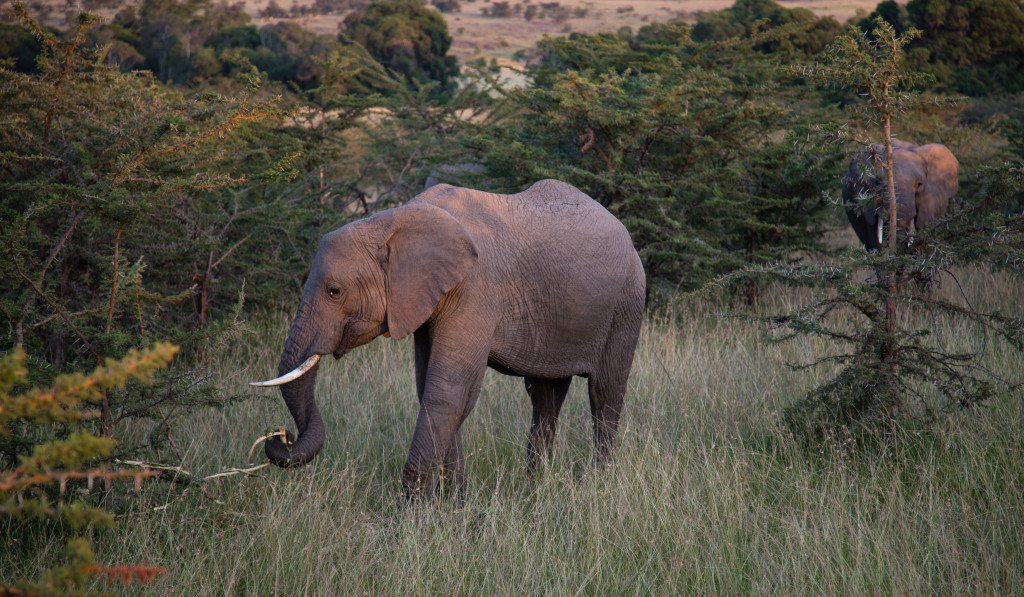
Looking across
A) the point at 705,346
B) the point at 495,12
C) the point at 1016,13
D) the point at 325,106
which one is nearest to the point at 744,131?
the point at 705,346

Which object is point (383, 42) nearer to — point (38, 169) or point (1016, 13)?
point (1016, 13)

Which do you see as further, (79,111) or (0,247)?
(79,111)

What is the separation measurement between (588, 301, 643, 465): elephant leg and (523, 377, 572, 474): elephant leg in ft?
0.75

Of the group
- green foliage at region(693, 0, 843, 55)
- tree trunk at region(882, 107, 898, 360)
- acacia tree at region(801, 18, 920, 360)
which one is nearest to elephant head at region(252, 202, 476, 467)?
acacia tree at region(801, 18, 920, 360)

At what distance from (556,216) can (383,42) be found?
29505 millimetres

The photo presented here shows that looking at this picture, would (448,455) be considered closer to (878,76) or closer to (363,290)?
(363,290)

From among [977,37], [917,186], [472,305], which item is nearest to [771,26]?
[977,37]

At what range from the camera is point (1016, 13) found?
1049 inches

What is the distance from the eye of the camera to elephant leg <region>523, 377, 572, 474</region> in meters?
5.98

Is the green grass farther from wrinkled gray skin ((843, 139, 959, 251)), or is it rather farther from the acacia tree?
wrinkled gray skin ((843, 139, 959, 251))

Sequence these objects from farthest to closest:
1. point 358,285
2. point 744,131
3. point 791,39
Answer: point 791,39
point 744,131
point 358,285

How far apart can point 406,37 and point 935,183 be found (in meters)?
23.4

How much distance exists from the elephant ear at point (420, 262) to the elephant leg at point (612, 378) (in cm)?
132

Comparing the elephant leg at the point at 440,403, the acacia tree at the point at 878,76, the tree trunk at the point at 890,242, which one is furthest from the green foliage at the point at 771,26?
the elephant leg at the point at 440,403
